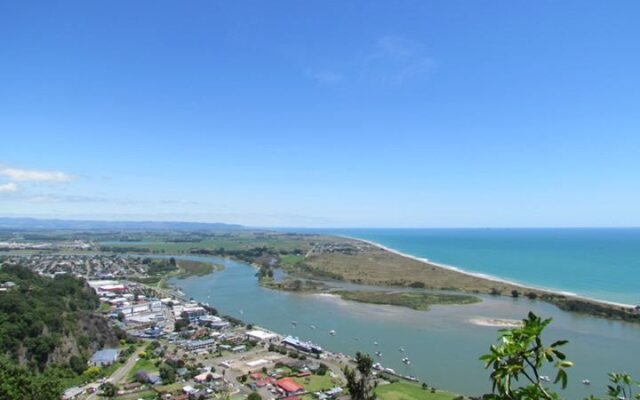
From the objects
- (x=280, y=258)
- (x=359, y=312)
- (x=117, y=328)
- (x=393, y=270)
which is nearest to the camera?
(x=117, y=328)

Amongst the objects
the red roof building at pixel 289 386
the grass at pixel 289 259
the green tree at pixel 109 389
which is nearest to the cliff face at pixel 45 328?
the green tree at pixel 109 389

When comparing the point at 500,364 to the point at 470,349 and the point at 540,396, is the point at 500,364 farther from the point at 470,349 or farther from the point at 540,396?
the point at 470,349

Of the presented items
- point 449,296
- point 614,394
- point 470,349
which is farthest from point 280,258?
point 614,394

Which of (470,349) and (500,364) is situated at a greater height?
(500,364)

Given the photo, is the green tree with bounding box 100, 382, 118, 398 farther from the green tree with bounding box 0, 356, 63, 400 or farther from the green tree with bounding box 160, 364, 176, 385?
the green tree with bounding box 0, 356, 63, 400

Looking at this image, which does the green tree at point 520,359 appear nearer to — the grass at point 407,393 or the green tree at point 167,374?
the grass at point 407,393
